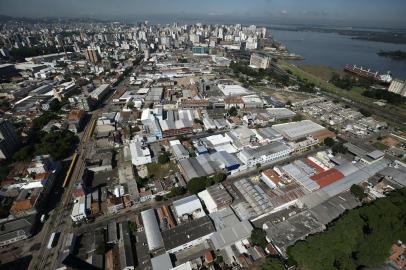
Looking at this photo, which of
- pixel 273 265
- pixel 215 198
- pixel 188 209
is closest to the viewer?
pixel 273 265

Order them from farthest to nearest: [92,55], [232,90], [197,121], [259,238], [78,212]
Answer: [92,55]
[232,90]
[197,121]
[78,212]
[259,238]

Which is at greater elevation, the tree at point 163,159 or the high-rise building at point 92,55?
the high-rise building at point 92,55

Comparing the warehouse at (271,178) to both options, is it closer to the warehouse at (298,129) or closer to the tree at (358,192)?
the tree at (358,192)

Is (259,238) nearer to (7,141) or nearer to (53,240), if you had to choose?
(53,240)

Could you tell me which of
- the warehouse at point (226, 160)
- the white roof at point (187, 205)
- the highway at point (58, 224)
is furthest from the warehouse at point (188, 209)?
the highway at point (58, 224)

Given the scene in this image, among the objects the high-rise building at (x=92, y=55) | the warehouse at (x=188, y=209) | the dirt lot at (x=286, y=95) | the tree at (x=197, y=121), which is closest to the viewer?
the warehouse at (x=188, y=209)

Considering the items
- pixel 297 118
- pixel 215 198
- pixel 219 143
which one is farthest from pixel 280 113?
pixel 215 198
